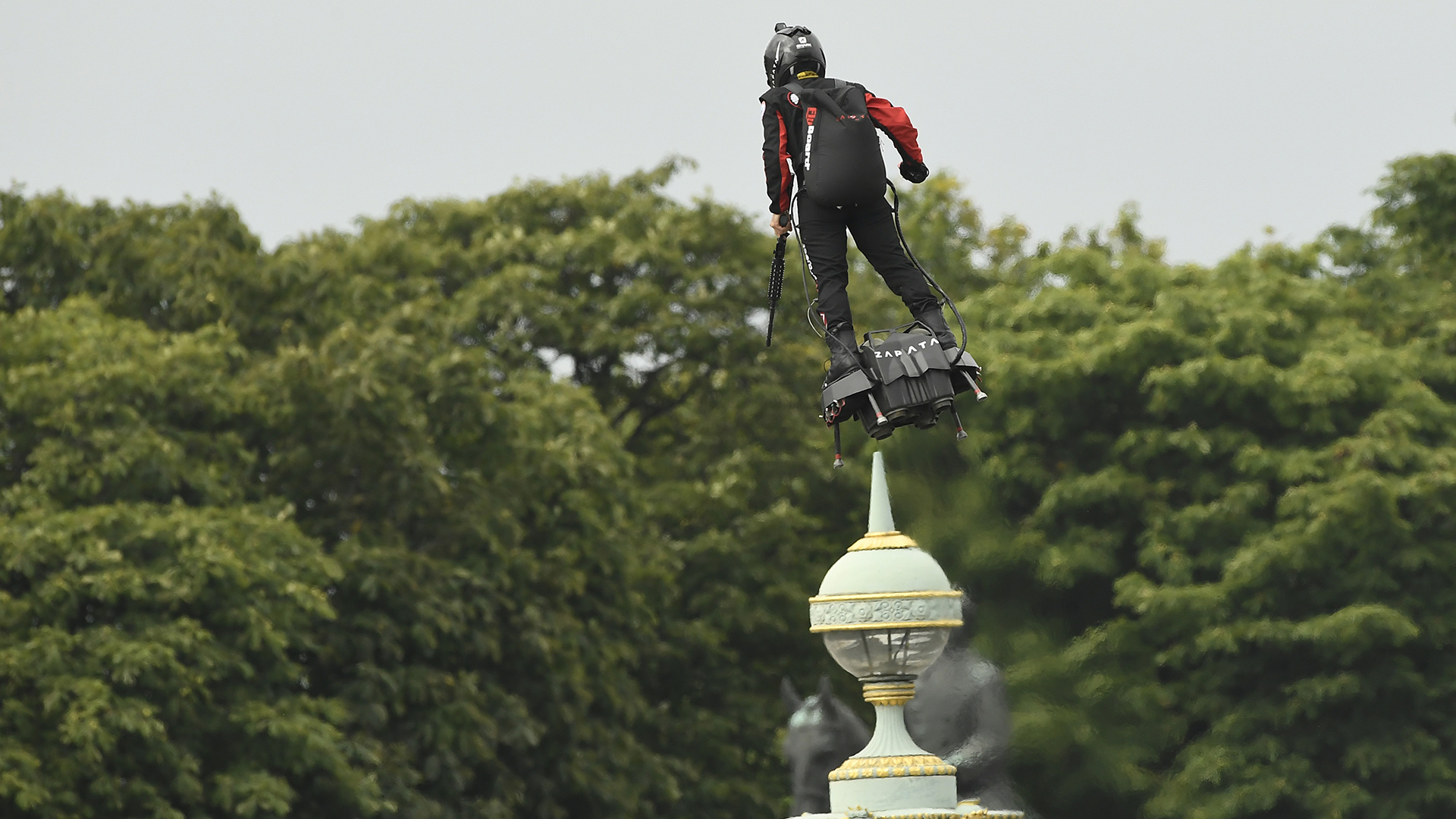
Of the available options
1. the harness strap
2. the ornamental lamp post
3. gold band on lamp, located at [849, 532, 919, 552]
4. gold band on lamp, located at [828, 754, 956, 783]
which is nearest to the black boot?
the harness strap

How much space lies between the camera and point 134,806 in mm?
31141

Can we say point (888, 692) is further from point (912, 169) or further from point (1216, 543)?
point (1216, 543)

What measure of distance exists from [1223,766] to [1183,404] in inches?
257

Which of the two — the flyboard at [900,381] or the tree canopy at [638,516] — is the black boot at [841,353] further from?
the tree canopy at [638,516]

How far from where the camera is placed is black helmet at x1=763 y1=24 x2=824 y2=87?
1321cm

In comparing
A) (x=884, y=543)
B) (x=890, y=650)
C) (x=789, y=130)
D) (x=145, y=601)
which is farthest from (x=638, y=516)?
(x=789, y=130)

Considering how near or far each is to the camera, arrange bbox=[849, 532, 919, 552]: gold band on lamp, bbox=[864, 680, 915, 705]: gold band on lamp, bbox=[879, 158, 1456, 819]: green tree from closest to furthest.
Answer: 1. bbox=[864, 680, 915, 705]: gold band on lamp
2. bbox=[849, 532, 919, 552]: gold band on lamp
3. bbox=[879, 158, 1456, 819]: green tree

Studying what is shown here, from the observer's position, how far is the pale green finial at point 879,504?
22.6 meters

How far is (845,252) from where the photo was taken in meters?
13.7

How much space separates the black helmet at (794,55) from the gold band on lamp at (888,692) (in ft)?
31.5

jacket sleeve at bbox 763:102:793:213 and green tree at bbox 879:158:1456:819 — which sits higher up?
green tree at bbox 879:158:1456:819

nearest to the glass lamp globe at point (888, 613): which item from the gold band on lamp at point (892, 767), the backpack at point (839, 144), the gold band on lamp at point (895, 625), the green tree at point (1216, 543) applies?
the gold band on lamp at point (895, 625)

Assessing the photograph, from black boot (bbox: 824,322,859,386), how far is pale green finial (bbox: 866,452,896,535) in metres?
8.95

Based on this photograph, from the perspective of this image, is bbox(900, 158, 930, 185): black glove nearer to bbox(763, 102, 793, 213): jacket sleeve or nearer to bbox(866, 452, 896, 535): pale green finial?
bbox(763, 102, 793, 213): jacket sleeve
